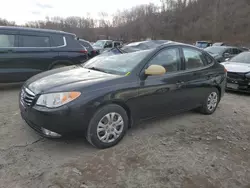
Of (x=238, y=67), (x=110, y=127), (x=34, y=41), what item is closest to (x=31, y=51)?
(x=34, y=41)

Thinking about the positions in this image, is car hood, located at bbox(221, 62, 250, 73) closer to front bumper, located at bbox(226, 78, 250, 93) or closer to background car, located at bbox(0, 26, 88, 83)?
front bumper, located at bbox(226, 78, 250, 93)

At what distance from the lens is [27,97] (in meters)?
2.82

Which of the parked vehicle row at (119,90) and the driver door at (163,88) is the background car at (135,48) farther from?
the driver door at (163,88)

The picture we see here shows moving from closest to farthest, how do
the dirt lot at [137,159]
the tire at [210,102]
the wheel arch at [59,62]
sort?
the dirt lot at [137,159]
the tire at [210,102]
the wheel arch at [59,62]

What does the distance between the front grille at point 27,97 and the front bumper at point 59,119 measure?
0.43ft

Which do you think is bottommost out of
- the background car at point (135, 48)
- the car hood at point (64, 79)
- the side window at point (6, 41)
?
the car hood at point (64, 79)

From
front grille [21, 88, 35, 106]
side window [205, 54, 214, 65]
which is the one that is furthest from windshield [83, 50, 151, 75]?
side window [205, 54, 214, 65]

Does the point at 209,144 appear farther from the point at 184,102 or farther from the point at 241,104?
the point at 241,104

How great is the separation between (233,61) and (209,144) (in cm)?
562

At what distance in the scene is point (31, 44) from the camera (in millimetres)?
5766

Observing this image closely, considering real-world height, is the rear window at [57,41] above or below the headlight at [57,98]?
above

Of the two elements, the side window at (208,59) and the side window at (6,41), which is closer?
the side window at (208,59)

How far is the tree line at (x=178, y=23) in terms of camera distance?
36688mm

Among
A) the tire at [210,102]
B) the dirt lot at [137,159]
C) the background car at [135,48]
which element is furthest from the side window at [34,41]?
the tire at [210,102]
